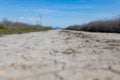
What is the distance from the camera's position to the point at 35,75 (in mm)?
2945

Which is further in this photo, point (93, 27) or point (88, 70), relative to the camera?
point (93, 27)

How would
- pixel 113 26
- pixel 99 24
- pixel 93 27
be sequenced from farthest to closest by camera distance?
pixel 93 27 → pixel 99 24 → pixel 113 26

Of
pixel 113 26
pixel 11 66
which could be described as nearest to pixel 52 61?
pixel 11 66

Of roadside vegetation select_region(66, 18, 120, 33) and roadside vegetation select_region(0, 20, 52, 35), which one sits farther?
roadside vegetation select_region(0, 20, 52, 35)

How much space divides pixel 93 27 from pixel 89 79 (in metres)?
21.4

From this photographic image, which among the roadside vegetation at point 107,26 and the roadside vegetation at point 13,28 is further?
the roadside vegetation at point 13,28

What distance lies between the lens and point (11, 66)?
3.49 m

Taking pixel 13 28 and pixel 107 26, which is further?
pixel 13 28

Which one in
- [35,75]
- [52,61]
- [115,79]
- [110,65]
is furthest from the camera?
[52,61]

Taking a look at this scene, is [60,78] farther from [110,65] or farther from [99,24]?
[99,24]

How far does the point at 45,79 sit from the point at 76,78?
0.35m

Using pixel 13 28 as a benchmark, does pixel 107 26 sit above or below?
above

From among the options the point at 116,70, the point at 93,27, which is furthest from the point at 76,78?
the point at 93,27

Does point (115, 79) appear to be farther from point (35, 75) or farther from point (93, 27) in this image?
point (93, 27)
